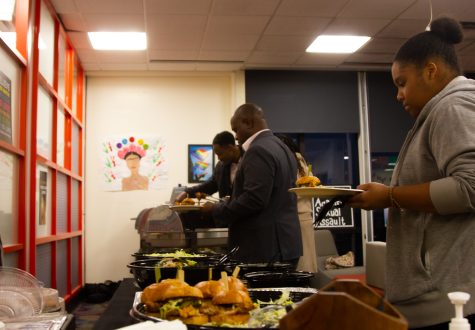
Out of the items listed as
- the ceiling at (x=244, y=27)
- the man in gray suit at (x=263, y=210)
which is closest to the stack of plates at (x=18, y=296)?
the man in gray suit at (x=263, y=210)

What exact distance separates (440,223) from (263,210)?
45.1 inches

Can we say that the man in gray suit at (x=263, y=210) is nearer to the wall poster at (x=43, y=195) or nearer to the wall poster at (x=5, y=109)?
the wall poster at (x=5, y=109)

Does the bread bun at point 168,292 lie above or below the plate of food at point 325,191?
below

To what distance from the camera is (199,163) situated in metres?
6.46

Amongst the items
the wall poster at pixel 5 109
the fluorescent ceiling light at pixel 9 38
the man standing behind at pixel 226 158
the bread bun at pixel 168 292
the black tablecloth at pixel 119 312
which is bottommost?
the black tablecloth at pixel 119 312

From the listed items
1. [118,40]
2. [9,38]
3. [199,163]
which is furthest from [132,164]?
[9,38]

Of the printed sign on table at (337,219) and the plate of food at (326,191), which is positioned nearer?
the plate of food at (326,191)

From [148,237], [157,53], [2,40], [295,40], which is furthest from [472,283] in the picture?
[157,53]

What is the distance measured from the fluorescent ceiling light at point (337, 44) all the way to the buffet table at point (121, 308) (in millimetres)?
4189

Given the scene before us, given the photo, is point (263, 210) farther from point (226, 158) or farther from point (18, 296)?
point (226, 158)

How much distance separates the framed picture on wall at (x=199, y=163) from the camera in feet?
21.2

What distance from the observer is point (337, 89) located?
6.61 metres

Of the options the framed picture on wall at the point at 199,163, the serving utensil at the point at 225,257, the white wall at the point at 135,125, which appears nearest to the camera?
the serving utensil at the point at 225,257

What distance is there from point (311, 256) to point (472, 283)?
244 cm
